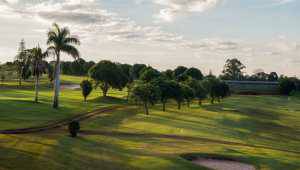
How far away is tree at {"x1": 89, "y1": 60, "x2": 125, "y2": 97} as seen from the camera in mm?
112062

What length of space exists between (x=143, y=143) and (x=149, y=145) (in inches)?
54.1

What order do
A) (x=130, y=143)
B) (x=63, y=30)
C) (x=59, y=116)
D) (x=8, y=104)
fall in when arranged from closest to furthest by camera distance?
1. (x=130, y=143)
2. (x=59, y=116)
3. (x=8, y=104)
4. (x=63, y=30)

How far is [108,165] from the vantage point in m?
29.4

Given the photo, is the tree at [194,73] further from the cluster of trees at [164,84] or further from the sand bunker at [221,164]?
the sand bunker at [221,164]

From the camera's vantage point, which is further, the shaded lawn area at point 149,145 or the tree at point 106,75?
the tree at point 106,75

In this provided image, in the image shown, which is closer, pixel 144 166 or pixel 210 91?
pixel 144 166

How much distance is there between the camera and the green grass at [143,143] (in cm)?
3052

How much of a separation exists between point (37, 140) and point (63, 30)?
35.7 meters

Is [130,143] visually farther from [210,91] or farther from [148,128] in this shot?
[210,91]

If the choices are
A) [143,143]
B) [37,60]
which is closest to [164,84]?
[37,60]

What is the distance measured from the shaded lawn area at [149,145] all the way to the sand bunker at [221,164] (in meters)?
1.19

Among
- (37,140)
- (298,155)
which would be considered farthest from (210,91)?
(37,140)

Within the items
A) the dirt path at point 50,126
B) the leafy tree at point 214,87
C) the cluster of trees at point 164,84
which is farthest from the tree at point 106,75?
the dirt path at point 50,126

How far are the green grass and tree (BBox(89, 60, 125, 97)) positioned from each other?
139 feet
